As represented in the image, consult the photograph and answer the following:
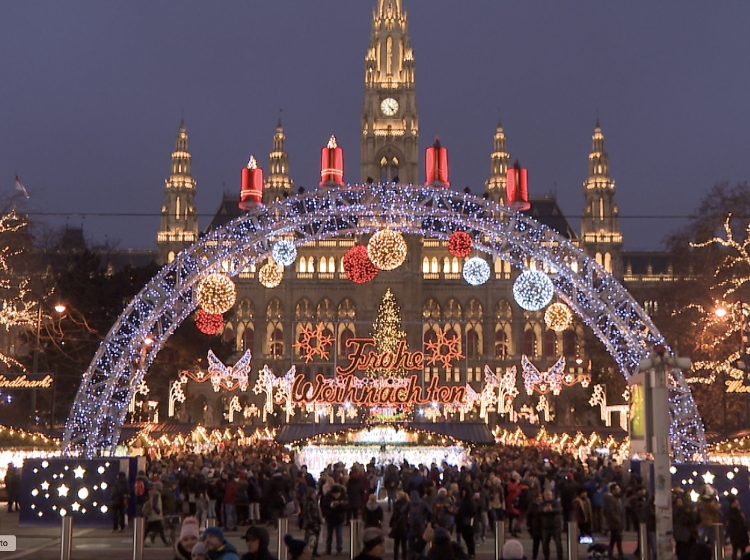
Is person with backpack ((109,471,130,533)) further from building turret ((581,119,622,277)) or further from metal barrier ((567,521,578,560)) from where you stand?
building turret ((581,119,622,277))

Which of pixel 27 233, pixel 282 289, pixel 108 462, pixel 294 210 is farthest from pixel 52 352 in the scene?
pixel 282 289

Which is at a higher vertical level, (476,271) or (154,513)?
(476,271)

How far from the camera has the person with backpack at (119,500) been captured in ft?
68.9

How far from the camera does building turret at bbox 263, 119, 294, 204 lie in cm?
8844

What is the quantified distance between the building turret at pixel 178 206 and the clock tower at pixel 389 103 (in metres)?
14.3

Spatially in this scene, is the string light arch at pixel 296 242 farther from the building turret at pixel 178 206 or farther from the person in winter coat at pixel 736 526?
the building turret at pixel 178 206

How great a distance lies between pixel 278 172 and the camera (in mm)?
89375

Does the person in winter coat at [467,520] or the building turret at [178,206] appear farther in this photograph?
the building turret at [178,206]

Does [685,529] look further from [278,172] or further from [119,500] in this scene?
[278,172]

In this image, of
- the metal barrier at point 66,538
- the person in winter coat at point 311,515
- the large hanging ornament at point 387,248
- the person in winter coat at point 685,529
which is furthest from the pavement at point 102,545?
the large hanging ornament at point 387,248

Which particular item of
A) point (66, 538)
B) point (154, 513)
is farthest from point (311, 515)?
point (66, 538)

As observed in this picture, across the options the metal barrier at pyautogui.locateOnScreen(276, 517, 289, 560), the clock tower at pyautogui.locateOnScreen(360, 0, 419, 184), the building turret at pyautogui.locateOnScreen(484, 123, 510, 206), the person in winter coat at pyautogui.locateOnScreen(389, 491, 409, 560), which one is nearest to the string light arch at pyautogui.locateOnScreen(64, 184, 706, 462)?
the person in winter coat at pyautogui.locateOnScreen(389, 491, 409, 560)

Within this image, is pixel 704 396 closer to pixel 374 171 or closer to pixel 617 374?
pixel 617 374

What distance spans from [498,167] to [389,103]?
1069 cm
